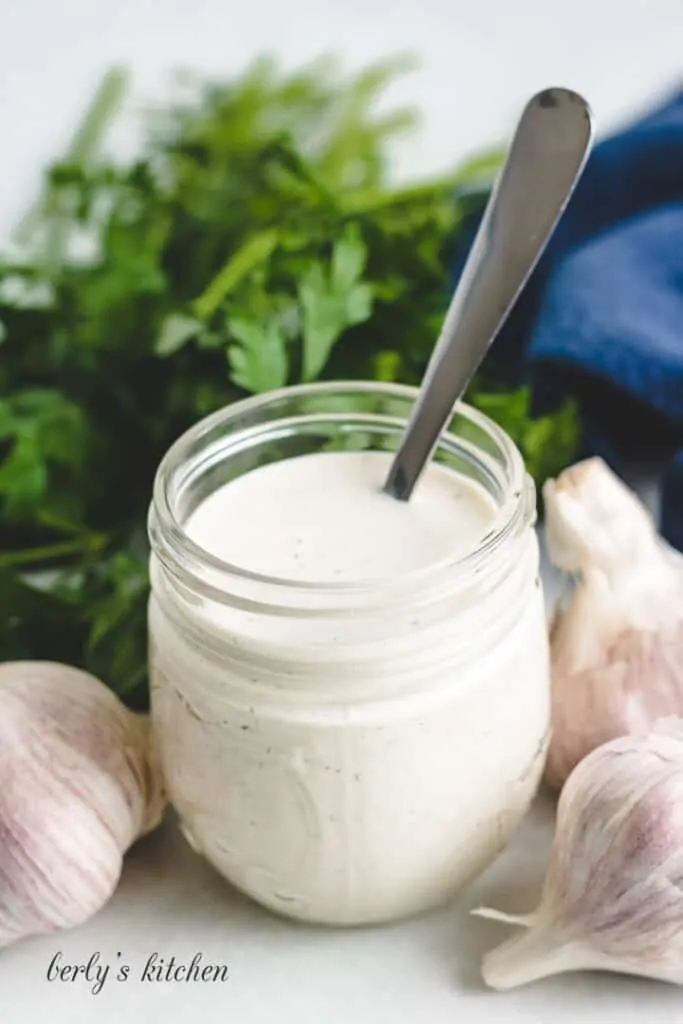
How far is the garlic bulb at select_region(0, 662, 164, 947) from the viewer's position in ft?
1.94

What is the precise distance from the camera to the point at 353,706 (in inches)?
21.6

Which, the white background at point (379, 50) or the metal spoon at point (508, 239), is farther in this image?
the white background at point (379, 50)

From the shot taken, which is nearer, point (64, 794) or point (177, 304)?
point (64, 794)

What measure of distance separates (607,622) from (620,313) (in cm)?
30

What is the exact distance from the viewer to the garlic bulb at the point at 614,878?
560 millimetres

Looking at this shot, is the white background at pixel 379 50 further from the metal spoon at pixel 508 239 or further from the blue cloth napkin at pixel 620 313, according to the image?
the metal spoon at pixel 508 239

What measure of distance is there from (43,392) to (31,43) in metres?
0.28

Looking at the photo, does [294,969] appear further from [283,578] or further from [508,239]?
[508,239]

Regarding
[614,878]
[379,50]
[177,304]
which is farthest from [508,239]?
[379,50]

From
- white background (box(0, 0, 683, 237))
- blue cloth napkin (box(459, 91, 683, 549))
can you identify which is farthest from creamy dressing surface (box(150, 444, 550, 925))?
white background (box(0, 0, 683, 237))

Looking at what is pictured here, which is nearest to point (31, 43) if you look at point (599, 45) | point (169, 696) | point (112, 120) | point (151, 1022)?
point (112, 120)

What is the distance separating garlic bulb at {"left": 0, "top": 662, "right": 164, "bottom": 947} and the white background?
0.52 m

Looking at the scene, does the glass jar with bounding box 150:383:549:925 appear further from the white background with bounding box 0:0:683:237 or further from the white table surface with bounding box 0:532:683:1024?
the white background with bounding box 0:0:683:237

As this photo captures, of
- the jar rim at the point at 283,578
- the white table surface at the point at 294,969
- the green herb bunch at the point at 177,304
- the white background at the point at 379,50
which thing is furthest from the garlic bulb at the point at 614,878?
the white background at the point at 379,50
